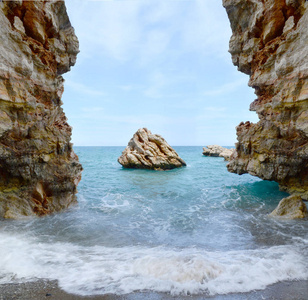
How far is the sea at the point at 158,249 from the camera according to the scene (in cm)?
585

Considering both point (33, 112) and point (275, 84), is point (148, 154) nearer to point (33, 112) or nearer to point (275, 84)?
point (275, 84)

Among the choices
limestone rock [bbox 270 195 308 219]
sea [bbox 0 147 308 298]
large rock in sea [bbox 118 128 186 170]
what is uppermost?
large rock in sea [bbox 118 128 186 170]

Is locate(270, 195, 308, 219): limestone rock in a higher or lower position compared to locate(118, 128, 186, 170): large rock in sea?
lower

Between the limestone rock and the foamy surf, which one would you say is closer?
the foamy surf

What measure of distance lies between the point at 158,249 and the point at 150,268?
1797mm

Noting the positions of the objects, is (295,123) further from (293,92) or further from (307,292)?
(307,292)

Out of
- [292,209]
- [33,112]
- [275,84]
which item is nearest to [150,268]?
[292,209]

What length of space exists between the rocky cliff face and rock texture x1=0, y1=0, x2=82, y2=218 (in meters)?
13.1

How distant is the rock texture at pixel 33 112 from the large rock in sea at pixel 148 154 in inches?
945

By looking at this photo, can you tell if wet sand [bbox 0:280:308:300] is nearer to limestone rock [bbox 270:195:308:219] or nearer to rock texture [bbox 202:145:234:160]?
limestone rock [bbox 270:195:308:219]

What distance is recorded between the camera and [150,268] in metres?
6.50

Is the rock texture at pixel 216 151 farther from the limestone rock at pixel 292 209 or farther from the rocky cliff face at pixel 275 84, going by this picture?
the limestone rock at pixel 292 209

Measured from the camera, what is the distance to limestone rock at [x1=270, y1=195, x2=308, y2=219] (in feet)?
36.4

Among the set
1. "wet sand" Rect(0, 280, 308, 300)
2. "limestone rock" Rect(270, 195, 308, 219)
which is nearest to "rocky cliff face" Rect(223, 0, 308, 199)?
"limestone rock" Rect(270, 195, 308, 219)
